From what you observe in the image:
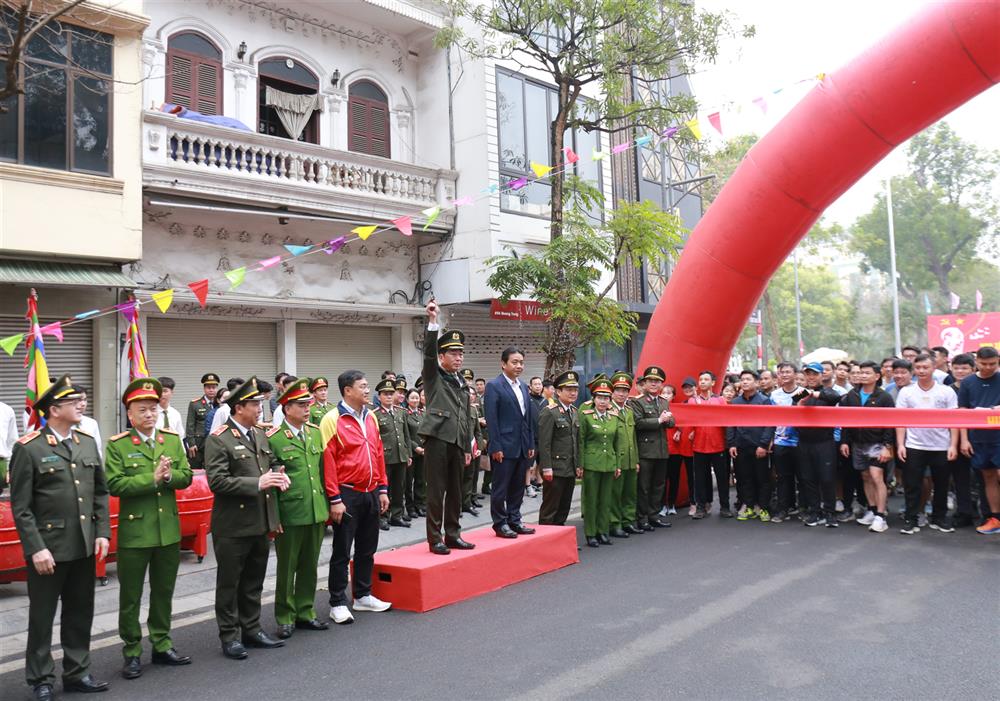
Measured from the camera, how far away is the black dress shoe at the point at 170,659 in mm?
4887

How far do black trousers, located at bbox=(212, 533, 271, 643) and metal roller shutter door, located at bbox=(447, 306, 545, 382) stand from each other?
10378 millimetres

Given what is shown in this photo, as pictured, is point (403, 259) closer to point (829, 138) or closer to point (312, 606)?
point (829, 138)

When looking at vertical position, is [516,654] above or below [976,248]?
below

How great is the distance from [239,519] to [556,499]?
400cm

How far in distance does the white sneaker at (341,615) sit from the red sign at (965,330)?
1665cm

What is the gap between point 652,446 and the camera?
30.6 feet

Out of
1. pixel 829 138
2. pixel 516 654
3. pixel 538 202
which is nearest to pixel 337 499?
pixel 516 654

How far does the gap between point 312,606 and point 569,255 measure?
24.4 ft

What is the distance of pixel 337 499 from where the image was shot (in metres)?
5.58

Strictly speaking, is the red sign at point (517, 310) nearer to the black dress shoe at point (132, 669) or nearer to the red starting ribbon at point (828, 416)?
the red starting ribbon at point (828, 416)

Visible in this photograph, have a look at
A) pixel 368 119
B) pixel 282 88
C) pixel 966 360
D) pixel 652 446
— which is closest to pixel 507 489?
pixel 652 446

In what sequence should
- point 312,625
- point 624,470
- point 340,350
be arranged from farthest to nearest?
point 340,350, point 624,470, point 312,625

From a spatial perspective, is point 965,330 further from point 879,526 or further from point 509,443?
point 509,443

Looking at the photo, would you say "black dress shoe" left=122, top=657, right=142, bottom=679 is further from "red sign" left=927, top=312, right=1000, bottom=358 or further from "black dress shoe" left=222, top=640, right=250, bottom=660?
"red sign" left=927, top=312, right=1000, bottom=358
